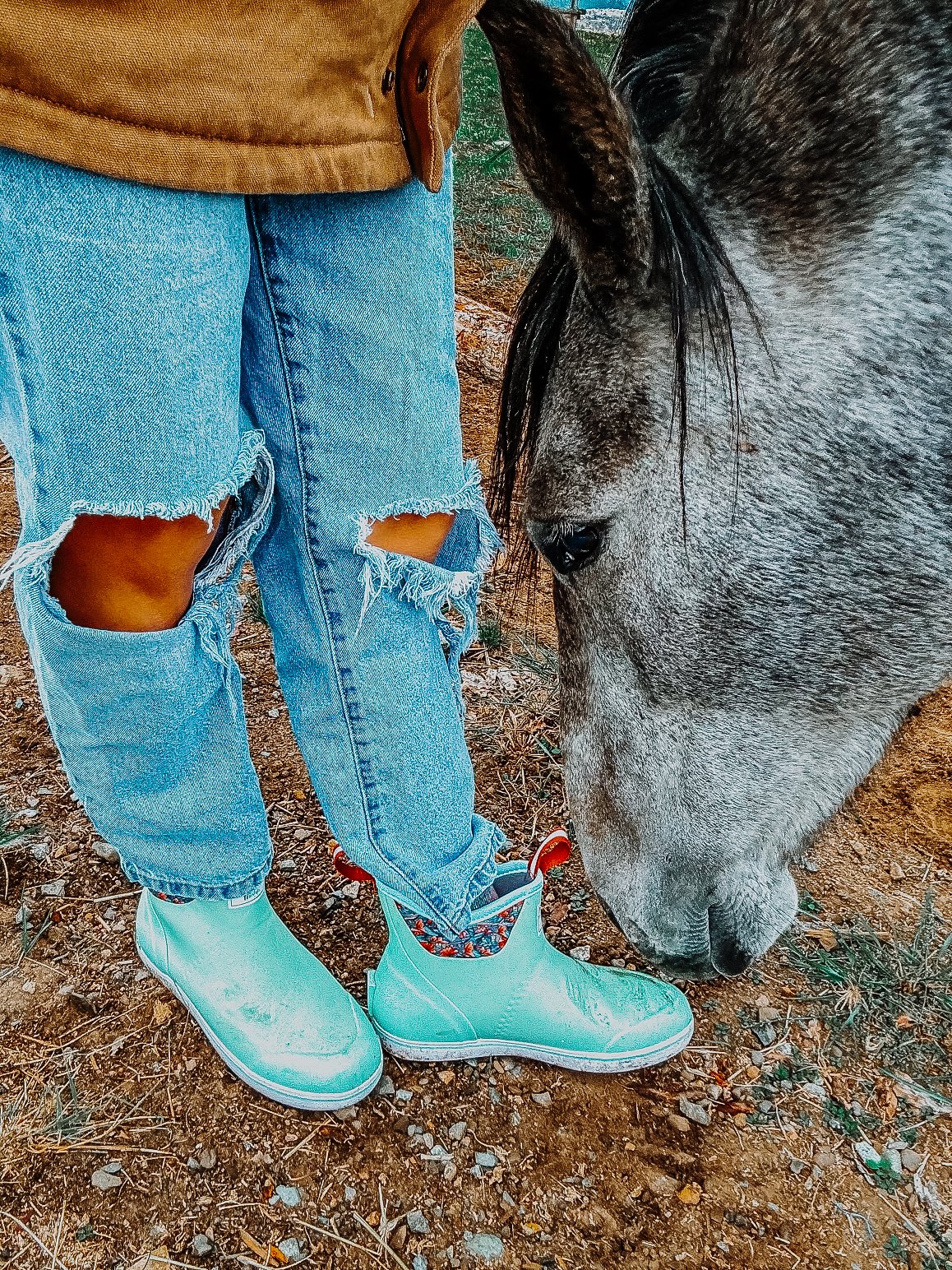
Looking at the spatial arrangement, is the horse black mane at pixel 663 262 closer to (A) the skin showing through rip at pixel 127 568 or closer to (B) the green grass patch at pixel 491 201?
(A) the skin showing through rip at pixel 127 568

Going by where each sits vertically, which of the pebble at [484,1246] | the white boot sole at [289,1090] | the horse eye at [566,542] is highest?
the horse eye at [566,542]

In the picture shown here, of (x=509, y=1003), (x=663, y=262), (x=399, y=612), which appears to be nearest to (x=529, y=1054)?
(x=509, y=1003)

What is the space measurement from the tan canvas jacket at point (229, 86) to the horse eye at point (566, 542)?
505 mm

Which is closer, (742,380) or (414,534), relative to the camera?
(742,380)

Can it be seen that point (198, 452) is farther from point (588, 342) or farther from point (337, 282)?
point (588, 342)

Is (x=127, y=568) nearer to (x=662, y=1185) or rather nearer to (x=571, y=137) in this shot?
(x=571, y=137)

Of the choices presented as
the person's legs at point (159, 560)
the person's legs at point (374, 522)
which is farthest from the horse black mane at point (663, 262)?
the person's legs at point (159, 560)

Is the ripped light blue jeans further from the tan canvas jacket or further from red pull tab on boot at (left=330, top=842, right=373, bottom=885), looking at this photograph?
red pull tab on boot at (left=330, top=842, right=373, bottom=885)

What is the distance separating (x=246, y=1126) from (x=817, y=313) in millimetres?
1488

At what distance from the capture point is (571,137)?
1.02 m

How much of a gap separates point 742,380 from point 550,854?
0.92 m

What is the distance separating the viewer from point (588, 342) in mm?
1266

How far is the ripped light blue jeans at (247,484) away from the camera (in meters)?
1.03

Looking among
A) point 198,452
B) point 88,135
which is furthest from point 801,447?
point 88,135
